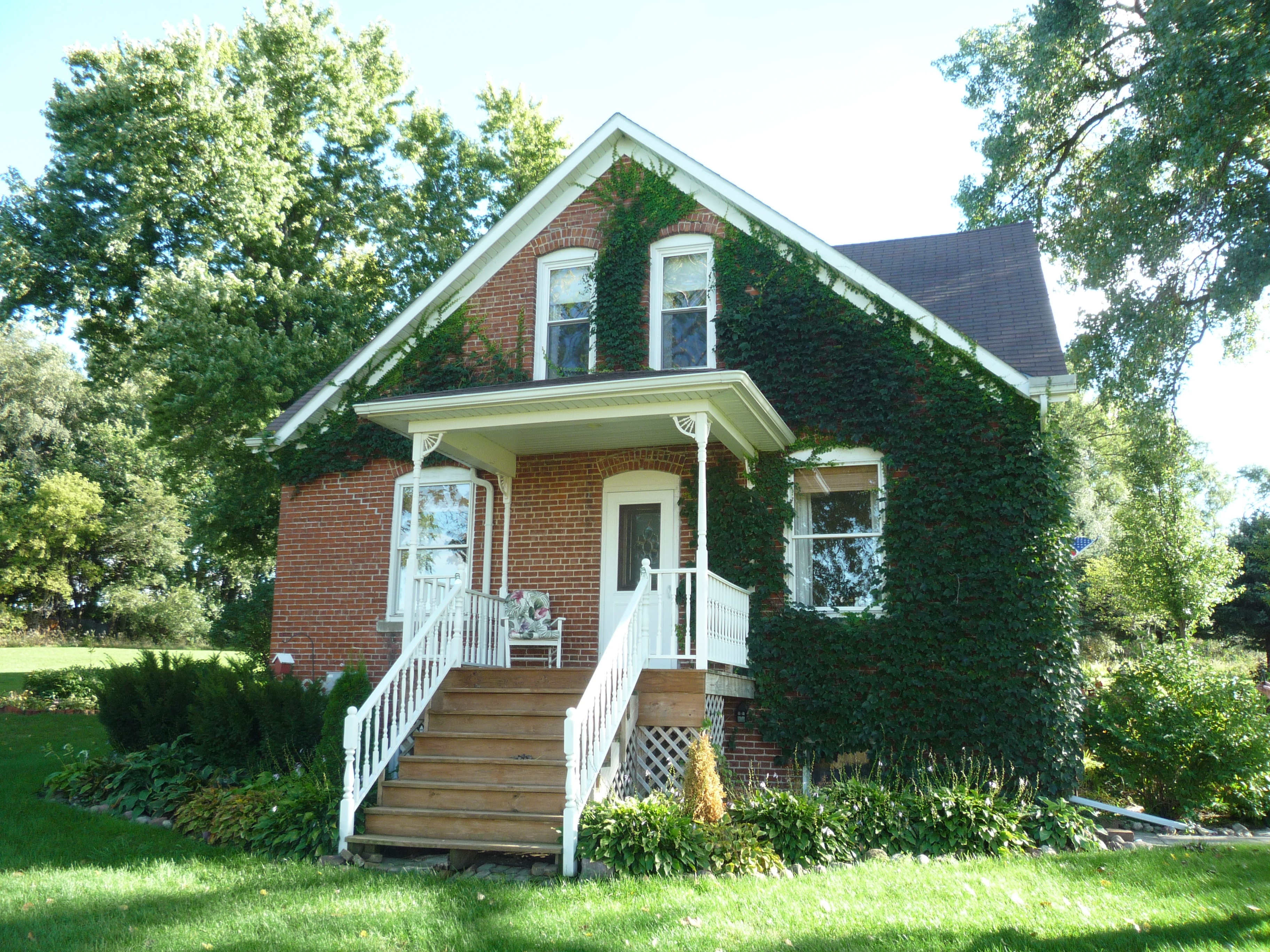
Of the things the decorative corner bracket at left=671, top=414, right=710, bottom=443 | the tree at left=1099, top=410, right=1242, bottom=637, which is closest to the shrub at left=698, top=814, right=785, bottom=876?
the decorative corner bracket at left=671, top=414, right=710, bottom=443

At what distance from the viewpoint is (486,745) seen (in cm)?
869

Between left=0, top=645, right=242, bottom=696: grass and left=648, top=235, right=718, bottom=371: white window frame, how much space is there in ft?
43.1

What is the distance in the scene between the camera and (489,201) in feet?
80.0

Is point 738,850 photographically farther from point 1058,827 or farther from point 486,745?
point 1058,827

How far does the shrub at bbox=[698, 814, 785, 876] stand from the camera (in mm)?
6949

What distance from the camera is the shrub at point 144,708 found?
34.2ft

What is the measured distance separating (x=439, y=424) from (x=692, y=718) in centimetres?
398

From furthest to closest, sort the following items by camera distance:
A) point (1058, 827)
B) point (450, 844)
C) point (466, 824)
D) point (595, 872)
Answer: point (1058, 827) < point (466, 824) < point (450, 844) < point (595, 872)

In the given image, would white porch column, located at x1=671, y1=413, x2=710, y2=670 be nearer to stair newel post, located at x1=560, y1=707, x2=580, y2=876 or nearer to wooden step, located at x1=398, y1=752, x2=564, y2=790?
wooden step, located at x1=398, y1=752, x2=564, y2=790

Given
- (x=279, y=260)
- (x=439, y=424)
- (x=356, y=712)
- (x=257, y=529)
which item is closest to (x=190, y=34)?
(x=279, y=260)

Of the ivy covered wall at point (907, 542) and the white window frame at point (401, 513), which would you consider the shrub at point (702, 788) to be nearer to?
the ivy covered wall at point (907, 542)

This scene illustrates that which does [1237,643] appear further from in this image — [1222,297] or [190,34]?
[190,34]

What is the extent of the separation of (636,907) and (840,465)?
237 inches

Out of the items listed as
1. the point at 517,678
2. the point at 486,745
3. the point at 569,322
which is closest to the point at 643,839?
the point at 486,745
